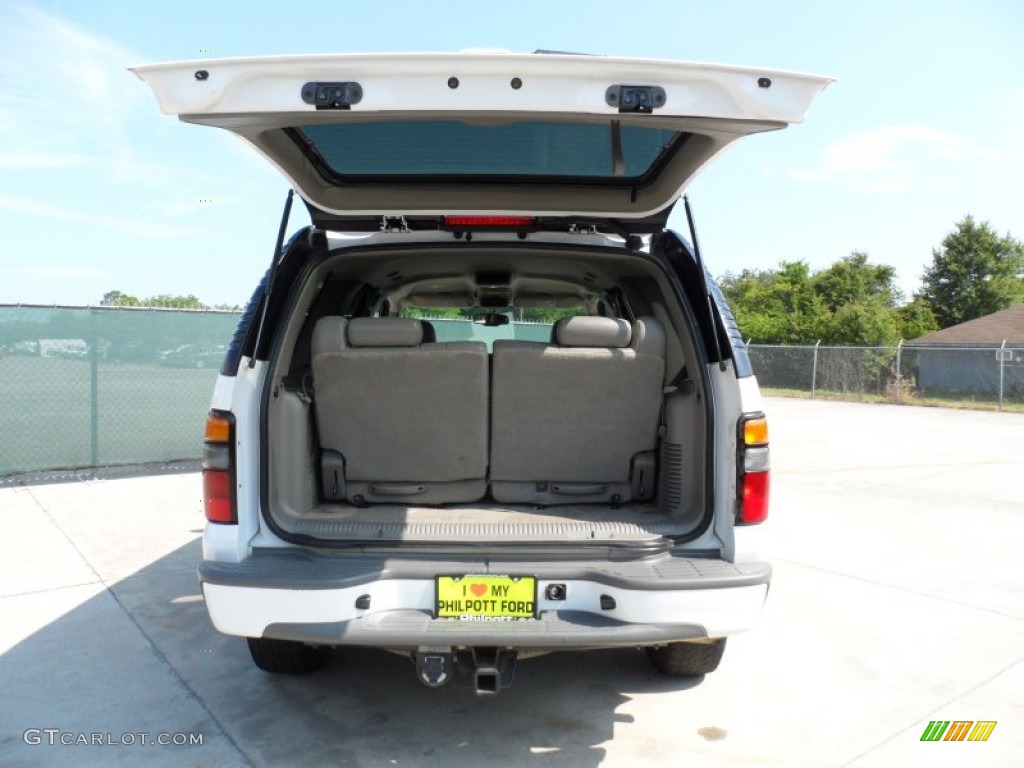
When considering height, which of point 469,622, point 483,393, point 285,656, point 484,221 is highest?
point 484,221

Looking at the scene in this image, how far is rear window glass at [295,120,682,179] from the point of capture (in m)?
2.50

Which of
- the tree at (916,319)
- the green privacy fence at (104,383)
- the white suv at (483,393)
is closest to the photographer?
the white suv at (483,393)

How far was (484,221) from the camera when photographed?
3016mm

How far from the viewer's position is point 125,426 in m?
8.16

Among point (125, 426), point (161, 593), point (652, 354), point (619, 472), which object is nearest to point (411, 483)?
point (619, 472)

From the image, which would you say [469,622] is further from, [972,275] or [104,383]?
[972,275]

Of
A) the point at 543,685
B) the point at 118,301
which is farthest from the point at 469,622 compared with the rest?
the point at 118,301

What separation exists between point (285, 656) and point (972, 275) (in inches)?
1944

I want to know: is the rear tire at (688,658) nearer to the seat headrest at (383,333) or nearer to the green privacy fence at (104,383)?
the seat headrest at (383,333)

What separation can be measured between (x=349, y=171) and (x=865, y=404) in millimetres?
20285

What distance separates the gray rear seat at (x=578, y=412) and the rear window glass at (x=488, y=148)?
2.22 feet

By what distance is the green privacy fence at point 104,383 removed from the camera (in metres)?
7.46

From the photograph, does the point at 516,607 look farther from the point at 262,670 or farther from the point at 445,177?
the point at 445,177

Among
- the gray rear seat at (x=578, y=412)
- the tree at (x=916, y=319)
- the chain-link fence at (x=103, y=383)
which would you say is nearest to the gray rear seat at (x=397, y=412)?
the gray rear seat at (x=578, y=412)
